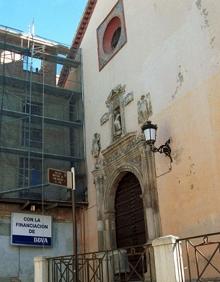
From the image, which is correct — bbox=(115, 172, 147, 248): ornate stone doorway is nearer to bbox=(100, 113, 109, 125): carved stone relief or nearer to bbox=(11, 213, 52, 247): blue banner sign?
bbox=(100, 113, 109, 125): carved stone relief

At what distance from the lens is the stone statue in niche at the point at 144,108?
1255 centimetres

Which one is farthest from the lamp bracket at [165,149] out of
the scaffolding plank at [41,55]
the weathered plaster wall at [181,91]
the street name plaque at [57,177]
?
the scaffolding plank at [41,55]

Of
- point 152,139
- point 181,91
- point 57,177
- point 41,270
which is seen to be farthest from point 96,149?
point 57,177

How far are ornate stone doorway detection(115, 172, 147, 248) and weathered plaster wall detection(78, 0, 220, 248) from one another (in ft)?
4.20

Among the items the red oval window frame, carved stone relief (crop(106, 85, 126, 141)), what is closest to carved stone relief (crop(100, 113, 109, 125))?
carved stone relief (crop(106, 85, 126, 141))

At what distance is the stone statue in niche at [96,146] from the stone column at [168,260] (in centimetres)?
717

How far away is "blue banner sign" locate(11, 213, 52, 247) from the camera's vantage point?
14.0 meters

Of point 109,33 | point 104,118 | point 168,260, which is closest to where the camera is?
point 168,260

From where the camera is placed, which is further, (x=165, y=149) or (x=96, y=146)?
(x=96, y=146)

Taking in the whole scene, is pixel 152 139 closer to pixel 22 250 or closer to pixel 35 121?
pixel 22 250

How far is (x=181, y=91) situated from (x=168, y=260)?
4.93 m

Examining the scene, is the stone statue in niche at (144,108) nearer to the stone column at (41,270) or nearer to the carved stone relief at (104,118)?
the carved stone relief at (104,118)

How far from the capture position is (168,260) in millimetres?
7754

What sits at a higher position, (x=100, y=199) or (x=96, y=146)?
(x=96, y=146)
